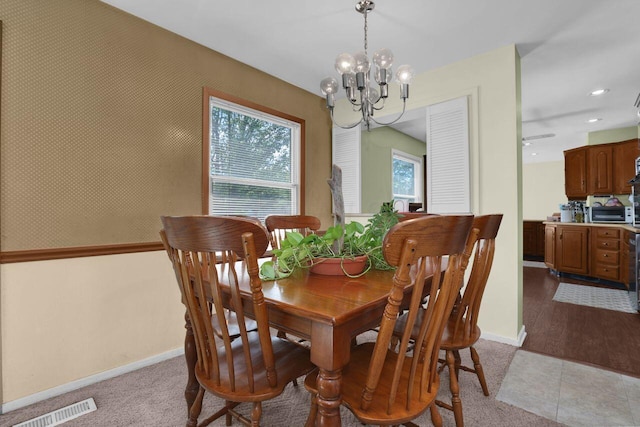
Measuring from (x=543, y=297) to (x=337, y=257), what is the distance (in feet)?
12.8

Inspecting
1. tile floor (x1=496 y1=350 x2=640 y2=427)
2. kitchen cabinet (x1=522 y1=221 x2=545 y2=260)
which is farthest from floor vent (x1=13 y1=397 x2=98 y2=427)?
kitchen cabinet (x1=522 y1=221 x2=545 y2=260)

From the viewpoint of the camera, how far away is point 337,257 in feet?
4.54

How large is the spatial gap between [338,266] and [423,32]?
2.20 meters

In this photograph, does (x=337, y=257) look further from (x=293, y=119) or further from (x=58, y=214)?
(x=293, y=119)

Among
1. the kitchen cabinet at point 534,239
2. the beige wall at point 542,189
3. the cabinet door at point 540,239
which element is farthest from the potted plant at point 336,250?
the beige wall at point 542,189

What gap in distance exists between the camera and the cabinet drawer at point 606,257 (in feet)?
13.9

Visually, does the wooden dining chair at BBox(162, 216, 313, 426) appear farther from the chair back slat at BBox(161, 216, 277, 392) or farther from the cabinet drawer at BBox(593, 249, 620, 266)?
the cabinet drawer at BBox(593, 249, 620, 266)

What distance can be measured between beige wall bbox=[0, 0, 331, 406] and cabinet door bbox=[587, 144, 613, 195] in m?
6.16

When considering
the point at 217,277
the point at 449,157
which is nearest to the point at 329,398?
the point at 217,277

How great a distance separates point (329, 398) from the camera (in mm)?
884

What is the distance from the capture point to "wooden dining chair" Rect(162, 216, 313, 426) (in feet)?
2.96

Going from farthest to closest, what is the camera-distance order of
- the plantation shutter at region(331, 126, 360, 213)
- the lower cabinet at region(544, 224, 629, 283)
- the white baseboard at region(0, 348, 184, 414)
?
the lower cabinet at region(544, 224, 629, 283) → the plantation shutter at region(331, 126, 360, 213) → the white baseboard at region(0, 348, 184, 414)

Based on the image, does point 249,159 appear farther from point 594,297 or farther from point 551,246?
point 551,246

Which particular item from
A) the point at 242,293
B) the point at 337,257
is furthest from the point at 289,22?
the point at 242,293
